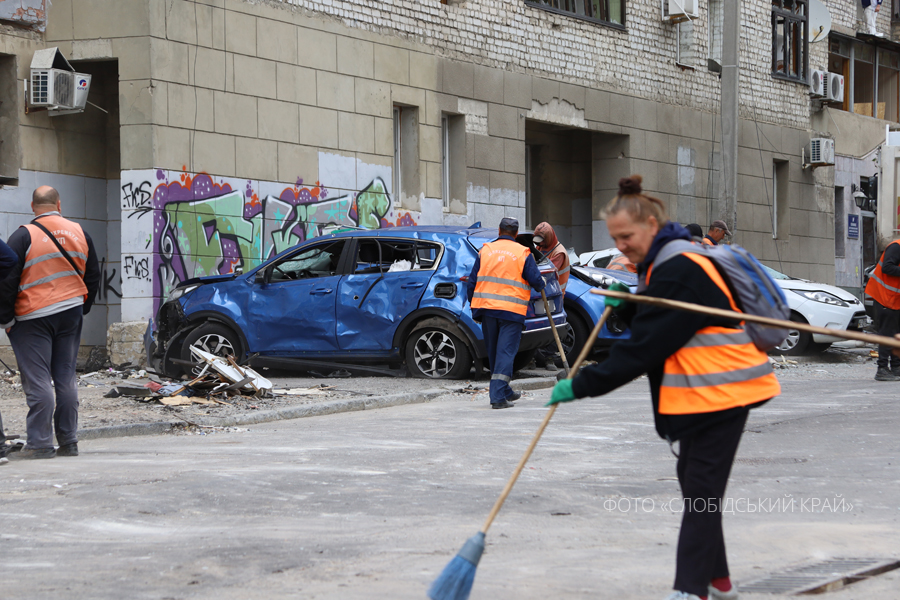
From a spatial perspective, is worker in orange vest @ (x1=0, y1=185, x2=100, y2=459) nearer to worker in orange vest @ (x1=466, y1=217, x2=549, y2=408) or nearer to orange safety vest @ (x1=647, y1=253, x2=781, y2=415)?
worker in orange vest @ (x1=466, y1=217, x2=549, y2=408)

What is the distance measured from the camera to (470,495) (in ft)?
20.8

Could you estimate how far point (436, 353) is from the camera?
1272cm

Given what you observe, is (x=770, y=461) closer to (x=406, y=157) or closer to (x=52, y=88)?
(x=52, y=88)

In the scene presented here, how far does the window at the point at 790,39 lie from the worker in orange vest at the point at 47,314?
21548 mm

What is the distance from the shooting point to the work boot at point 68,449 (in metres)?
8.08

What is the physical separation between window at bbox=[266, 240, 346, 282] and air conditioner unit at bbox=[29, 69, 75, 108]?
3767mm

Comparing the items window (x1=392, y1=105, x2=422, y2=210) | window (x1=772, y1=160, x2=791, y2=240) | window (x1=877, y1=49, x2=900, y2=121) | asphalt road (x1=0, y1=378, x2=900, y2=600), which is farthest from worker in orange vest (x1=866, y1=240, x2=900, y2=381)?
window (x1=877, y1=49, x2=900, y2=121)

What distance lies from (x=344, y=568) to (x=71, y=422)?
4.07 metres

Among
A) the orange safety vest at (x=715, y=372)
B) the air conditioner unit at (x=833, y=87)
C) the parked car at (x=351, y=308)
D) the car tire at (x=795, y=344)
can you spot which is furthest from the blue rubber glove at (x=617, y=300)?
the air conditioner unit at (x=833, y=87)

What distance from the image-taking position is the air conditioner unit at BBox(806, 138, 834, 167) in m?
26.9

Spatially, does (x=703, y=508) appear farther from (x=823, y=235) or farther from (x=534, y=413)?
(x=823, y=235)

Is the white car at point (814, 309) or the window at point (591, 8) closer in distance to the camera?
the white car at point (814, 309)

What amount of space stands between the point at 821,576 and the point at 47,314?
5560 millimetres

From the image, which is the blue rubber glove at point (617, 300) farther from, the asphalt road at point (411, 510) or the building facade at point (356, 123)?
the building facade at point (356, 123)
